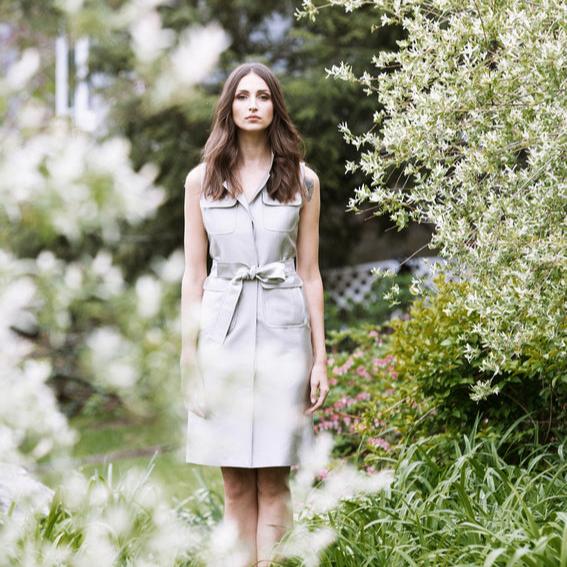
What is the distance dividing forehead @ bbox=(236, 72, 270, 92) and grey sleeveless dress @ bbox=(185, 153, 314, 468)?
334 millimetres

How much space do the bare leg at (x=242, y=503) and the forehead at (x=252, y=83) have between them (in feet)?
4.33

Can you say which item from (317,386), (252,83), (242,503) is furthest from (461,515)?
(252,83)

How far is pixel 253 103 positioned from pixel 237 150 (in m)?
0.20

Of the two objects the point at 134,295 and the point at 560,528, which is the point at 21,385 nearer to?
the point at 134,295

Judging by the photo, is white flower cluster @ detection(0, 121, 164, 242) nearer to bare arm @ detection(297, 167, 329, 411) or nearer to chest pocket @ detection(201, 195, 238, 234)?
chest pocket @ detection(201, 195, 238, 234)

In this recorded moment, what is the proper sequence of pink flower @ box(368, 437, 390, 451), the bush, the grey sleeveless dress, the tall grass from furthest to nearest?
pink flower @ box(368, 437, 390, 451) → the bush → the grey sleeveless dress → the tall grass

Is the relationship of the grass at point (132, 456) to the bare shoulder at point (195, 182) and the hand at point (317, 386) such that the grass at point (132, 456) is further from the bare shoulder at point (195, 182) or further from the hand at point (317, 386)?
the bare shoulder at point (195, 182)

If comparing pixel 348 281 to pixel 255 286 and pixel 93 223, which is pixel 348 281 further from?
pixel 93 223

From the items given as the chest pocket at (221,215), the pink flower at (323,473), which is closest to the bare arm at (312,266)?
the chest pocket at (221,215)

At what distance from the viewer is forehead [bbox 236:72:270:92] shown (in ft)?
10.2

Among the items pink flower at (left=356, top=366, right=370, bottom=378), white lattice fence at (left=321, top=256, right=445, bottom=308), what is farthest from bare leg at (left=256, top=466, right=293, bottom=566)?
white lattice fence at (left=321, top=256, right=445, bottom=308)

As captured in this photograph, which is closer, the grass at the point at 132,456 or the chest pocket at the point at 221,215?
the chest pocket at the point at 221,215

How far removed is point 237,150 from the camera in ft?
10.6

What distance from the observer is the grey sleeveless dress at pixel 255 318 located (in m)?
3.10
